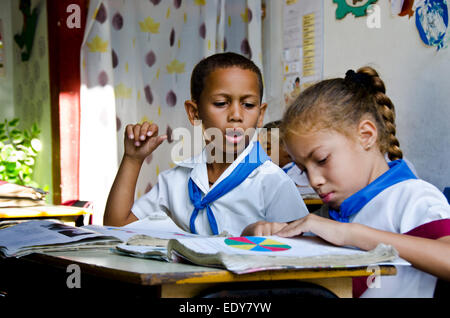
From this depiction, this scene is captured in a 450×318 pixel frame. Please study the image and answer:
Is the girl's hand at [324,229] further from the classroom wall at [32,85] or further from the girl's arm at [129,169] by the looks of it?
the classroom wall at [32,85]

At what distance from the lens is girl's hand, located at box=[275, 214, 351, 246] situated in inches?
44.9

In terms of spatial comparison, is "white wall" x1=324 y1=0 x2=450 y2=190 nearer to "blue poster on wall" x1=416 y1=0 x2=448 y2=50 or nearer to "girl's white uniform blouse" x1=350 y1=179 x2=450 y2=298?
"blue poster on wall" x1=416 y1=0 x2=448 y2=50

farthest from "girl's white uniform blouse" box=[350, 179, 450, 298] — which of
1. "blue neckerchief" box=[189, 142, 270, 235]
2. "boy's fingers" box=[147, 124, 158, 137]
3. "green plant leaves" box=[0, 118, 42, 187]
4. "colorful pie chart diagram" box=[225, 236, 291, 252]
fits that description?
"green plant leaves" box=[0, 118, 42, 187]

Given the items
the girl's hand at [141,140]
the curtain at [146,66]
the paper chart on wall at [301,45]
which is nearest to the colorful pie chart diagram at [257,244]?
the girl's hand at [141,140]

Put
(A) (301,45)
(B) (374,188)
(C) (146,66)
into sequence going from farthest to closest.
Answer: (C) (146,66)
(A) (301,45)
(B) (374,188)

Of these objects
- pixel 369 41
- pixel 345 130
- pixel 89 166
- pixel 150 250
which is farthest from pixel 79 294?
pixel 89 166

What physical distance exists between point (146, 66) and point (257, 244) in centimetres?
376

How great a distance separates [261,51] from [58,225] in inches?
130

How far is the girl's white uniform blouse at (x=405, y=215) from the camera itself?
124 cm

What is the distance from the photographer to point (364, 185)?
151 centimetres

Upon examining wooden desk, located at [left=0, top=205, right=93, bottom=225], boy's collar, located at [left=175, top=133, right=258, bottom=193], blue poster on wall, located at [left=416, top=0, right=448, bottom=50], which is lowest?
wooden desk, located at [left=0, top=205, right=93, bottom=225]

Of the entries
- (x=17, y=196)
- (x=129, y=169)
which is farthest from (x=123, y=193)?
(x=17, y=196)

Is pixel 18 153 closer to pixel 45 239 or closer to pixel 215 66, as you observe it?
pixel 215 66

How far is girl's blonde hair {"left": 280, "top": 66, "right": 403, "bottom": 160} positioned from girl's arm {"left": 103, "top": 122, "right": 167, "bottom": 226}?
20.1 inches
